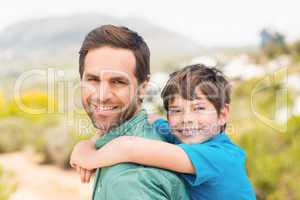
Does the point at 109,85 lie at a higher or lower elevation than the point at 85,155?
higher

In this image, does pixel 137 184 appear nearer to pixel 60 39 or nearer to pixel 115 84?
pixel 115 84

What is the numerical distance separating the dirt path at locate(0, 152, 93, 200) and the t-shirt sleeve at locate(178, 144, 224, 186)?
725 cm

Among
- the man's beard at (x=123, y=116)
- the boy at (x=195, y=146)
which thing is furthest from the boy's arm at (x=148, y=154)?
the man's beard at (x=123, y=116)

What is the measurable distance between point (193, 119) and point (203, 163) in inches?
12.3

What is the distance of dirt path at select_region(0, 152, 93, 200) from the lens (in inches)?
362

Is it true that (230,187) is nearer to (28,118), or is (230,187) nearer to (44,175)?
(44,175)

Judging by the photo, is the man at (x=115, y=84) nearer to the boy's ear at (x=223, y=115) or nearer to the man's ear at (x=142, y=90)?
the man's ear at (x=142, y=90)

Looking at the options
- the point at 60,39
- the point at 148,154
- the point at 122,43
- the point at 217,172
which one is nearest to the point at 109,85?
the point at 122,43

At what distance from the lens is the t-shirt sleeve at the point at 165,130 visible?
176 centimetres

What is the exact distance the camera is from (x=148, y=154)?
144 centimetres

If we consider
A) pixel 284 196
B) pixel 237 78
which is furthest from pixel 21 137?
pixel 237 78

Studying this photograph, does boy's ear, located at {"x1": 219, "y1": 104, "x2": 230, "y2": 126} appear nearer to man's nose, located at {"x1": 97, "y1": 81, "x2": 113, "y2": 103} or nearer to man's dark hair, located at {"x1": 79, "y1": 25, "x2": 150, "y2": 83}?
man's dark hair, located at {"x1": 79, "y1": 25, "x2": 150, "y2": 83}

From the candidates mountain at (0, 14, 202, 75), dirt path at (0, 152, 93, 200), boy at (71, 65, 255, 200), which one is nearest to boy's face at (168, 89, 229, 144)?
boy at (71, 65, 255, 200)

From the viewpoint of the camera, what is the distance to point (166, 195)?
1431 millimetres
